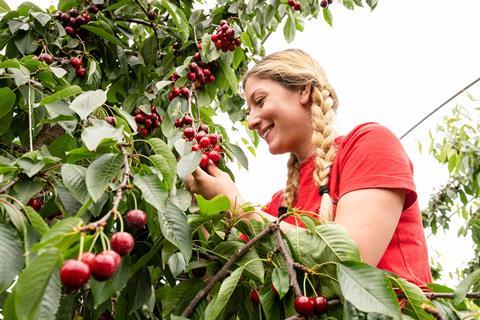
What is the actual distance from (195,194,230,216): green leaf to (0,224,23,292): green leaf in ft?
1.10

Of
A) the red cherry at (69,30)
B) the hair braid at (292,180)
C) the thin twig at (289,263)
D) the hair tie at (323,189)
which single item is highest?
the red cherry at (69,30)

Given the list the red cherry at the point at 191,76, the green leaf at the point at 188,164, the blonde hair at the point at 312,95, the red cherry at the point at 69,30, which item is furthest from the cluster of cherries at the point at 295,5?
the green leaf at the point at 188,164

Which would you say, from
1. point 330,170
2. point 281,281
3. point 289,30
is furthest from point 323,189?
point 289,30

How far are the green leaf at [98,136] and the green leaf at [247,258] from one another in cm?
31

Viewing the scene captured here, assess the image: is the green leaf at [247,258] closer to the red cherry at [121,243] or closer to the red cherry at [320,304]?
the red cherry at [320,304]

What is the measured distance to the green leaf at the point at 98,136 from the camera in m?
0.93

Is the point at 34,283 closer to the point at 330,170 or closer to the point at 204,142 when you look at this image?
the point at 204,142

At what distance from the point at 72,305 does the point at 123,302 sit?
14 centimetres

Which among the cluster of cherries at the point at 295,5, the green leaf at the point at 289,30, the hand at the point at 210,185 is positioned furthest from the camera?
the green leaf at the point at 289,30

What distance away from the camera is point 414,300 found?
91 cm

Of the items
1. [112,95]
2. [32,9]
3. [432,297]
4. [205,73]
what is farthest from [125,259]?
[32,9]

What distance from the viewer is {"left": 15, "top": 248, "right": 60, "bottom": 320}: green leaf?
0.63m

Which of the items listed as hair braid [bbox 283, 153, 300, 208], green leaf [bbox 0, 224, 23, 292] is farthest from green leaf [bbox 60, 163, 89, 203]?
hair braid [bbox 283, 153, 300, 208]

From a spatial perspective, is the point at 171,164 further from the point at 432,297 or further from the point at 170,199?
the point at 432,297
